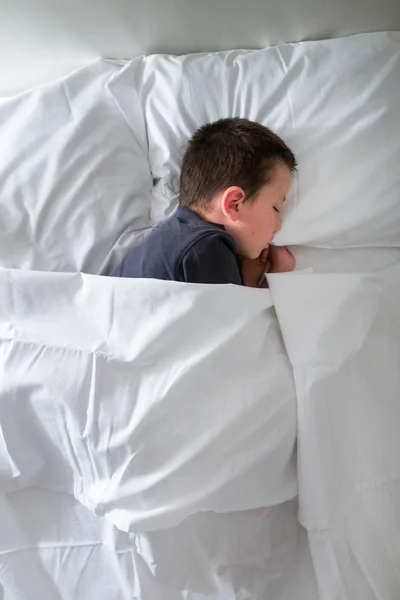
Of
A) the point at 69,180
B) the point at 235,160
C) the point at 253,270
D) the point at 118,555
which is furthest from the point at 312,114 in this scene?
the point at 118,555

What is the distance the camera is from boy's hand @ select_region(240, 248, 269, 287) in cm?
106

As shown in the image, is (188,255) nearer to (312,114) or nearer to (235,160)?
(235,160)

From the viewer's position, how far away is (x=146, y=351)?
0.79m

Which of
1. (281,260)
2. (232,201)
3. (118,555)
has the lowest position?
(118,555)

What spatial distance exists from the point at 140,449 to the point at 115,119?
596 millimetres

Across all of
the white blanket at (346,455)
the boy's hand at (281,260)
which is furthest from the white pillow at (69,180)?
the white blanket at (346,455)

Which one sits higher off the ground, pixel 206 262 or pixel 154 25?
pixel 154 25

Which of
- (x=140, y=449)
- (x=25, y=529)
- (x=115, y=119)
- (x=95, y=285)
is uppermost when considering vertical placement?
(x=115, y=119)

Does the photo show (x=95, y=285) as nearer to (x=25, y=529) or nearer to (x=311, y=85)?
(x=25, y=529)

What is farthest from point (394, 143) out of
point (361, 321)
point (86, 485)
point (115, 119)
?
point (86, 485)

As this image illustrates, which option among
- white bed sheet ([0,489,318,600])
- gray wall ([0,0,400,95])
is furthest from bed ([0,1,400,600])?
gray wall ([0,0,400,95])

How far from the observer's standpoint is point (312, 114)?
1016mm

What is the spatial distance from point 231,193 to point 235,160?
0.06m

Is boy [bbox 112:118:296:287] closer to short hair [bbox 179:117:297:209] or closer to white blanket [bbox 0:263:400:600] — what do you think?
short hair [bbox 179:117:297:209]
